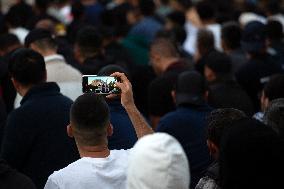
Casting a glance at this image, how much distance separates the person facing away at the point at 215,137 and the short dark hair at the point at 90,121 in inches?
23.5

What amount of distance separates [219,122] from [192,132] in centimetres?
150

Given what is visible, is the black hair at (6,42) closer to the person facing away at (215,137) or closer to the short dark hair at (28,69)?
the short dark hair at (28,69)

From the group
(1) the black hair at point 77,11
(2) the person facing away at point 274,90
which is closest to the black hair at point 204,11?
(1) the black hair at point 77,11

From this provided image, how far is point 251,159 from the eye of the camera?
3439 millimetres

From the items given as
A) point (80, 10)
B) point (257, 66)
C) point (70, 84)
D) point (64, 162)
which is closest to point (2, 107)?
point (70, 84)

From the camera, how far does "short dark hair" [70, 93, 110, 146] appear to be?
4.34 meters

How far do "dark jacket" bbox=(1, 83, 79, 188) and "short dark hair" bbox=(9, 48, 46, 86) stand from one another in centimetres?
32

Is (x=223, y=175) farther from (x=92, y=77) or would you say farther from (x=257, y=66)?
(x=257, y=66)

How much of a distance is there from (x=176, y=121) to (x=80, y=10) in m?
6.30

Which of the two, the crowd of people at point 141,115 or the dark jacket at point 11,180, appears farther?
the dark jacket at point 11,180

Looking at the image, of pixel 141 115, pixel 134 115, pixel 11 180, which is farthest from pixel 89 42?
pixel 11 180

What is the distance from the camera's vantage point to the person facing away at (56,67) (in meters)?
6.65

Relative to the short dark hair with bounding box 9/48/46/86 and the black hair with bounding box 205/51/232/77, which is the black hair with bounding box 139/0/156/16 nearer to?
the black hair with bounding box 205/51/232/77

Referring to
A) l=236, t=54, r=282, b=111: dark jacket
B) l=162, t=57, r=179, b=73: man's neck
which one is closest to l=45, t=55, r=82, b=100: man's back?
l=162, t=57, r=179, b=73: man's neck
